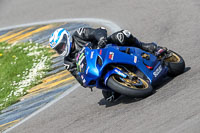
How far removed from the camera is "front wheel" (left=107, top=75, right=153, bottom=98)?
6.46 meters

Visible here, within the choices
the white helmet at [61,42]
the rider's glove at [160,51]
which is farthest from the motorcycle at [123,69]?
the white helmet at [61,42]

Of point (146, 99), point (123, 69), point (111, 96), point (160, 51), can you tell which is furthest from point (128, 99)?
point (160, 51)

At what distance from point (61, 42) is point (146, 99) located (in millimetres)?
1746

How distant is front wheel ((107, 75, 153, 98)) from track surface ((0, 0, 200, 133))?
16 centimetres

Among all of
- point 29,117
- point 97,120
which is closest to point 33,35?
point 29,117

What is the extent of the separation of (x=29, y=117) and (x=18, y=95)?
1.47m

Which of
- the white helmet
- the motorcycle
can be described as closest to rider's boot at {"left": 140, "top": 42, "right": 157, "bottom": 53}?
the motorcycle

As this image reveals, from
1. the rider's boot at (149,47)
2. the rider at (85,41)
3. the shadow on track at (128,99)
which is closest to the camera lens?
the shadow on track at (128,99)

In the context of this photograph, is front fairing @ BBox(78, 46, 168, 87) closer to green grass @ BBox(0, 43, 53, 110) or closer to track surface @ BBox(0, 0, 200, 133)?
track surface @ BBox(0, 0, 200, 133)

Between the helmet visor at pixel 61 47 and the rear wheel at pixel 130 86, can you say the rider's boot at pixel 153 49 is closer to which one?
the rear wheel at pixel 130 86

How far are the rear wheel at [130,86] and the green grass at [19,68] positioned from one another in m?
3.74

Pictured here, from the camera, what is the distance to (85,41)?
296 inches

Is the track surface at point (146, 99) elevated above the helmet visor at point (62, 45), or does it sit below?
below

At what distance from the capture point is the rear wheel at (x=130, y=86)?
6.46m
